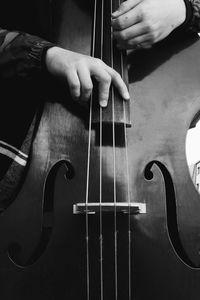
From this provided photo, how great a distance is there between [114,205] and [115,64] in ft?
0.88

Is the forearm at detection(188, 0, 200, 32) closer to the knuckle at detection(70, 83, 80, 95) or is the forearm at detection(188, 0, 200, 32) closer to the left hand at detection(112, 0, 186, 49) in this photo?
the left hand at detection(112, 0, 186, 49)

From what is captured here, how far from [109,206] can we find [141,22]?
1.11ft

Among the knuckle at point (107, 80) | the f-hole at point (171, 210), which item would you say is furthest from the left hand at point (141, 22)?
the f-hole at point (171, 210)

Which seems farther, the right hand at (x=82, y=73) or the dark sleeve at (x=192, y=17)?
the dark sleeve at (x=192, y=17)

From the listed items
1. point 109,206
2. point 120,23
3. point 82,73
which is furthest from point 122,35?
point 109,206

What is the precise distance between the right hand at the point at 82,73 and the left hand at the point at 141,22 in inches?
3.6

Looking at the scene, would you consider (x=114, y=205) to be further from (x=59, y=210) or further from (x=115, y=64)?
(x=115, y=64)

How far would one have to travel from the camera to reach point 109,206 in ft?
1.86

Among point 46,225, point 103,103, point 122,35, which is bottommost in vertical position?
point 46,225

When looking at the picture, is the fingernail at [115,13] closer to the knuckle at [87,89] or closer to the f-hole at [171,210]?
the knuckle at [87,89]

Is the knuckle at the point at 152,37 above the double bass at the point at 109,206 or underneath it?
above

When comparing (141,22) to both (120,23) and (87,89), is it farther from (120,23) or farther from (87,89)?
(87,89)

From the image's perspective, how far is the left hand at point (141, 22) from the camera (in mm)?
670

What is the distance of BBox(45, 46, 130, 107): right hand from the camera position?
1.97 feet
